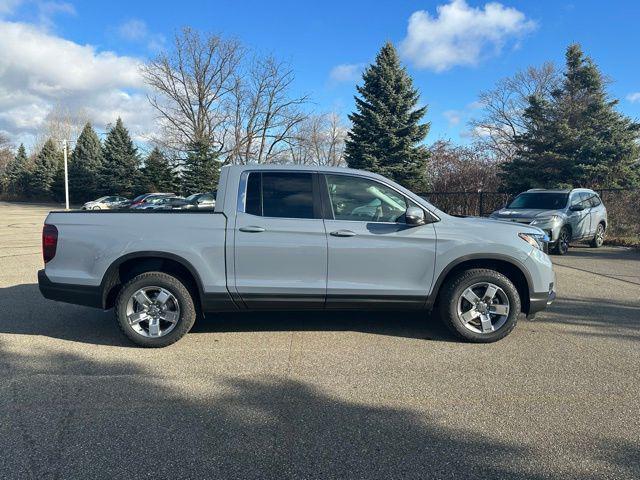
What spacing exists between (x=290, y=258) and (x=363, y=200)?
39.2 inches

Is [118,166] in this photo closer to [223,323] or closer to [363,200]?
[223,323]

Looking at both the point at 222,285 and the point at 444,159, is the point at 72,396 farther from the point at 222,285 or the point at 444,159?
the point at 444,159

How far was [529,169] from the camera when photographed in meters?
23.5

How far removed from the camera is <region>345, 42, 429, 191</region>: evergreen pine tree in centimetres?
2686

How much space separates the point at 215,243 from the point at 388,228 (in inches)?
69.6

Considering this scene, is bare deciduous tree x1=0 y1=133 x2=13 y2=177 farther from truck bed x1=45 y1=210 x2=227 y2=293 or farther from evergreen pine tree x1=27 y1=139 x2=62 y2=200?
truck bed x1=45 y1=210 x2=227 y2=293

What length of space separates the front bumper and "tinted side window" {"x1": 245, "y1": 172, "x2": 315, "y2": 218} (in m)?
1.77

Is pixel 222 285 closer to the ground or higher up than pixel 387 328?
higher up

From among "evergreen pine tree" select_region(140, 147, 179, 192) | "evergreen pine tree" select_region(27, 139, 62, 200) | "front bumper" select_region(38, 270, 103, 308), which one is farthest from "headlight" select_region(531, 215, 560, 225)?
"evergreen pine tree" select_region(27, 139, 62, 200)

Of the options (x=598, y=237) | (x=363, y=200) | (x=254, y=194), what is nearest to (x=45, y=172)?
(x=598, y=237)

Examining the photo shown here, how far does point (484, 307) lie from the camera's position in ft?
15.9

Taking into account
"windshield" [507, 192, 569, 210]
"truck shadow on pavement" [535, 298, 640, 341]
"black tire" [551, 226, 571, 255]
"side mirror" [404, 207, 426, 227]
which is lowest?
"truck shadow on pavement" [535, 298, 640, 341]

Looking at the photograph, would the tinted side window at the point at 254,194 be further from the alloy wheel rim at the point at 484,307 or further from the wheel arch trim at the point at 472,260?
the alloy wheel rim at the point at 484,307

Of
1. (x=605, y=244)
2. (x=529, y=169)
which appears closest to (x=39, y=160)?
(x=529, y=169)
